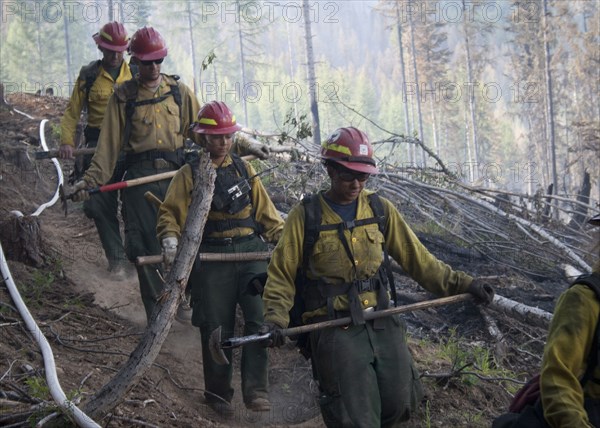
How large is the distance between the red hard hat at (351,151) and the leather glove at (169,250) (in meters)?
1.57

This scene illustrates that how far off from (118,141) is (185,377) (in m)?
2.28

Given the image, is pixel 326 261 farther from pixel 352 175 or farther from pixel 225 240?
pixel 225 240

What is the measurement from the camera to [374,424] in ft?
14.7

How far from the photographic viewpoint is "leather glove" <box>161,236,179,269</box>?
575 cm

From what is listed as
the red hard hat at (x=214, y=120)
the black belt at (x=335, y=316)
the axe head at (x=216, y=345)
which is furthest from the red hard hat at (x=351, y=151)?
the red hard hat at (x=214, y=120)

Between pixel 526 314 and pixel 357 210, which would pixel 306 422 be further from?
pixel 526 314

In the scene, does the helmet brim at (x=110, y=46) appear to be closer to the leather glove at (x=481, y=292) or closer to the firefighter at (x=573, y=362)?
the leather glove at (x=481, y=292)

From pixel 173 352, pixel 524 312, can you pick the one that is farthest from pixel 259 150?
pixel 524 312

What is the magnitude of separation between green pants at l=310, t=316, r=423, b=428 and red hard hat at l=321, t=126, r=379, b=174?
37.0 inches

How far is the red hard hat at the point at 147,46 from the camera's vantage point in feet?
23.5

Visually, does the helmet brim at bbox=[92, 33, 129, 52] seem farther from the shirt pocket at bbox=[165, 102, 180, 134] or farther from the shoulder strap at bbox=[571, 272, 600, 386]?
the shoulder strap at bbox=[571, 272, 600, 386]

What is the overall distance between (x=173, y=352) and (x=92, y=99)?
2.94m

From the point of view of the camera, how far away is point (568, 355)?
3.24m

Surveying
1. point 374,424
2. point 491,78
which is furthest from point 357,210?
point 491,78
